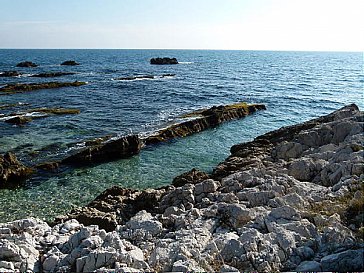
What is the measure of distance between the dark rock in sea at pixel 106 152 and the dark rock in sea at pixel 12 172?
3090 mm

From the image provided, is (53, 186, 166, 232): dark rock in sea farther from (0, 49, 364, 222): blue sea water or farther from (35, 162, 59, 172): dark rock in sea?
(35, 162, 59, 172): dark rock in sea

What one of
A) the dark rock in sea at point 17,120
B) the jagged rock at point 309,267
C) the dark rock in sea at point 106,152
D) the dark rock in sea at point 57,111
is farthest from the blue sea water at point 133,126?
the jagged rock at point 309,267

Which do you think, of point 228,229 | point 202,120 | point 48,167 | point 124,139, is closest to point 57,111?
point 124,139

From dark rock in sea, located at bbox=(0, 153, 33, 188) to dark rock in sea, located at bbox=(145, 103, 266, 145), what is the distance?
1121cm

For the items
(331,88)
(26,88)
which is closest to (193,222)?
(26,88)

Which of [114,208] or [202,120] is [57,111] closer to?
[202,120]

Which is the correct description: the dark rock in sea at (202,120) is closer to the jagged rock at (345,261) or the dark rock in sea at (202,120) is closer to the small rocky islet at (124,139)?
the small rocky islet at (124,139)

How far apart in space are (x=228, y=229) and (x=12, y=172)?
59.0 feet

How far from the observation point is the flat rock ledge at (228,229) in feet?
32.9

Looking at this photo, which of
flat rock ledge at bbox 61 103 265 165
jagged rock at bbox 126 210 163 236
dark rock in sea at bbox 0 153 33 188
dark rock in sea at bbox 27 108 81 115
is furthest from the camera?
dark rock in sea at bbox 27 108 81 115

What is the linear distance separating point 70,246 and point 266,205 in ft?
25.6

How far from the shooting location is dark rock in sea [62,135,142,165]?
2672 cm

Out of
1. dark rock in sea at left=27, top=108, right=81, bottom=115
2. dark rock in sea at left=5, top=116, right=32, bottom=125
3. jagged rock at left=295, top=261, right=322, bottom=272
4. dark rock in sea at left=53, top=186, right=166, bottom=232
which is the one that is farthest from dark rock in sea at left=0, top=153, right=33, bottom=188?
jagged rock at left=295, top=261, right=322, bottom=272

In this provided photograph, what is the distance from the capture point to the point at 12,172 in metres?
23.8
